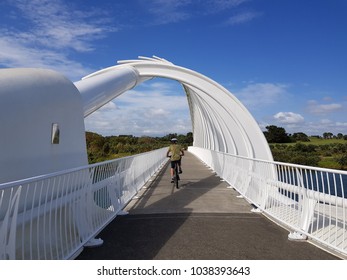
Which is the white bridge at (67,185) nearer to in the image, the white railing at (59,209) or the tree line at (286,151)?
the white railing at (59,209)

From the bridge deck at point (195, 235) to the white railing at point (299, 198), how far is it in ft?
0.78

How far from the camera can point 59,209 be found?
5.11m

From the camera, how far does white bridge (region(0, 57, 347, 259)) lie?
14.5 ft

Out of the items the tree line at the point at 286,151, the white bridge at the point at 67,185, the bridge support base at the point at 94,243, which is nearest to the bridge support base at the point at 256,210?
the white bridge at the point at 67,185

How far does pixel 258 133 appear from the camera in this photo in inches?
560

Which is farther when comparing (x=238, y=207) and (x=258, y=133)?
(x=258, y=133)

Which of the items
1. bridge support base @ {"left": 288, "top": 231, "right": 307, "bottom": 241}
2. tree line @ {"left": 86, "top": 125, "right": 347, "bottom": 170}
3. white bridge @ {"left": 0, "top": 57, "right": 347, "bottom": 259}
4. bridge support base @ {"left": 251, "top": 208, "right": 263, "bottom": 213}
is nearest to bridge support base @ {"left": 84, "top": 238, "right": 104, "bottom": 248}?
white bridge @ {"left": 0, "top": 57, "right": 347, "bottom": 259}

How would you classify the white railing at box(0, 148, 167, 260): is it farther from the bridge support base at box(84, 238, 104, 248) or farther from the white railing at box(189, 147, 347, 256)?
the white railing at box(189, 147, 347, 256)

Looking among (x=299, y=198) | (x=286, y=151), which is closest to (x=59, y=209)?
(x=299, y=198)

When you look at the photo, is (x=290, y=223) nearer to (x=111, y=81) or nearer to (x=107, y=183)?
(x=107, y=183)

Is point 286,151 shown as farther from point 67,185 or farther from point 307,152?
point 67,185

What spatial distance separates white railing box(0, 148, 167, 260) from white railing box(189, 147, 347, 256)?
334cm
